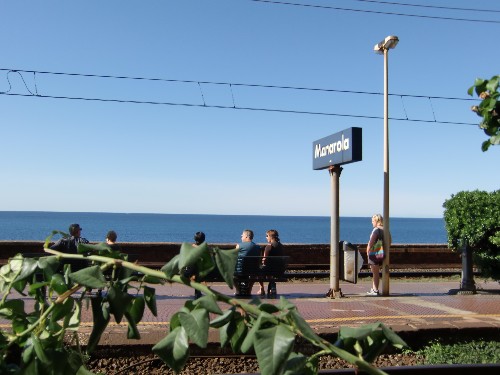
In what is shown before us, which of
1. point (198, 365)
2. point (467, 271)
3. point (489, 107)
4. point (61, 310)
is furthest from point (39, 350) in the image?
point (467, 271)

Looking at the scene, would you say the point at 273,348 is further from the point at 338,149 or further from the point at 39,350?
the point at 338,149

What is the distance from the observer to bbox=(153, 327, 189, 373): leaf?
1104 mm

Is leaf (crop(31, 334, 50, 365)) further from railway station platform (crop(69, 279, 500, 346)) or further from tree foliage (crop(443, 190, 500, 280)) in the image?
tree foliage (crop(443, 190, 500, 280))

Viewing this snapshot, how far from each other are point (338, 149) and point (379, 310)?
122 inches

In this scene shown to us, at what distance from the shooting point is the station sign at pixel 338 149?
35.8 ft

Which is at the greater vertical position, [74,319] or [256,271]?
[74,319]

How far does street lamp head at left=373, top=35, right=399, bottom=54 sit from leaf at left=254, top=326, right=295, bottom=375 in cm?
1216

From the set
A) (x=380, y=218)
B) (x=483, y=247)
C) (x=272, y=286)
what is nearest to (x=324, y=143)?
(x=380, y=218)

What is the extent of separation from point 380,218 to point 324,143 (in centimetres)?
195

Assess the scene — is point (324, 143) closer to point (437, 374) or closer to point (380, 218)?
point (380, 218)

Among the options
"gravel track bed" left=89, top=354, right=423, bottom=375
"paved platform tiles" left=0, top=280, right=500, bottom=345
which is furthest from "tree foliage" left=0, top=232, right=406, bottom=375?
"gravel track bed" left=89, top=354, right=423, bottom=375

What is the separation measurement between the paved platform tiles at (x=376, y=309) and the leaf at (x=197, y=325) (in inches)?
177

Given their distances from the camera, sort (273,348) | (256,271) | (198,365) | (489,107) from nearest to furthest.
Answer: (273,348) → (489,107) → (198,365) → (256,271)

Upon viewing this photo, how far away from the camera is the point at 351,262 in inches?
484
